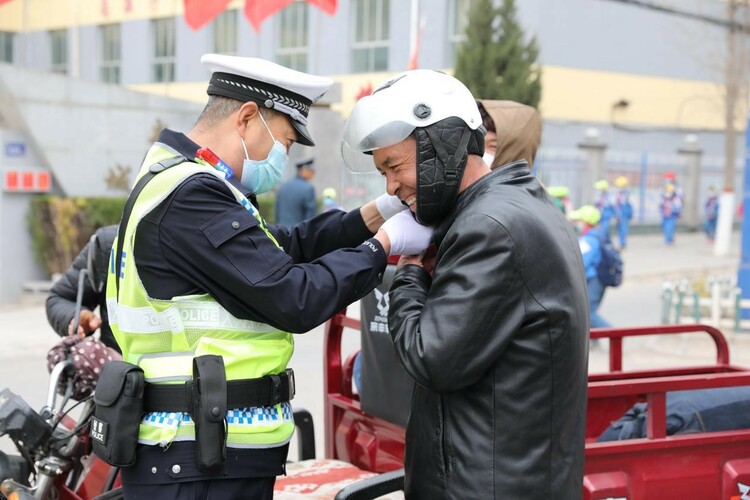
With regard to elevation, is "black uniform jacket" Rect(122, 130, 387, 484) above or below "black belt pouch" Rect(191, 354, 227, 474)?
above

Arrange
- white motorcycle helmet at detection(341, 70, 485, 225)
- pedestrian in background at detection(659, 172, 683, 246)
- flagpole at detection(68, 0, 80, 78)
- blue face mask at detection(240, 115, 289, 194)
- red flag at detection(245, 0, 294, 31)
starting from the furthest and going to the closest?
1. flagpole at detection(68, 0, 80, 78)
2. pedestrian in background at detection(659, 172, 683, 246)
3. red flag at detection(245, 0, 294, 31)
4. blue face mask at detection(240, 115, 289, 194)
5. white motorcycle helmet at detection(341, 70, 485, 225)

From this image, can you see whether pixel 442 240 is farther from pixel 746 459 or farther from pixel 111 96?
pixel 111 96

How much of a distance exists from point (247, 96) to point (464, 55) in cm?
1499

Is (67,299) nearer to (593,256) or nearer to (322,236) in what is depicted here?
(322,236)

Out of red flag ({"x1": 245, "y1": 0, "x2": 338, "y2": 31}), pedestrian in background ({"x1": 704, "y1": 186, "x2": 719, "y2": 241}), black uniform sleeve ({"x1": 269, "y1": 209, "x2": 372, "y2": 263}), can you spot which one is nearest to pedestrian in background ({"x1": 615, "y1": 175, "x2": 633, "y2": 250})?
pedestrian in background ({"x1": 704, "y1": 186, "x2": 719, "y2": 241})

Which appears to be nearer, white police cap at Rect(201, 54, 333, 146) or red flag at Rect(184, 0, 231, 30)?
white police cap at Rect(201, 54, 333, 146)

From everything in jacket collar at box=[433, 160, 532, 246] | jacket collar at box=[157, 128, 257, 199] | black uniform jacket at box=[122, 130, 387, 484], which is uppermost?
jacket collar at box=[157, 128, 257, 199]

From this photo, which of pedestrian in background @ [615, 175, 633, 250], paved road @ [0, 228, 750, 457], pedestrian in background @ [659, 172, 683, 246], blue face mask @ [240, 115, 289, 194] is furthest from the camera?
pedestrian in background @ [659, 172, 683, 246]

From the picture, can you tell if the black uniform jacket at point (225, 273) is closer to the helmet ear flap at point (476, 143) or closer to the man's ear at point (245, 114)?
the man's ear at point (245, 114)

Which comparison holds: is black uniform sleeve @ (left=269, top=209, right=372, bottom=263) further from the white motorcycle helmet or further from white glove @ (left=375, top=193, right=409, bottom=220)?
the white motorcycle helmet

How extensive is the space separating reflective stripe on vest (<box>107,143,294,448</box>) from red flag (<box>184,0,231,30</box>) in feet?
29.1

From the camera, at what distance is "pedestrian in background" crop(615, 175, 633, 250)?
23375 millimetres

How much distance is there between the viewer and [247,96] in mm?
2455

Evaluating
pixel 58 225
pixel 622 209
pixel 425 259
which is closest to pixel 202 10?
pixel 58 225
